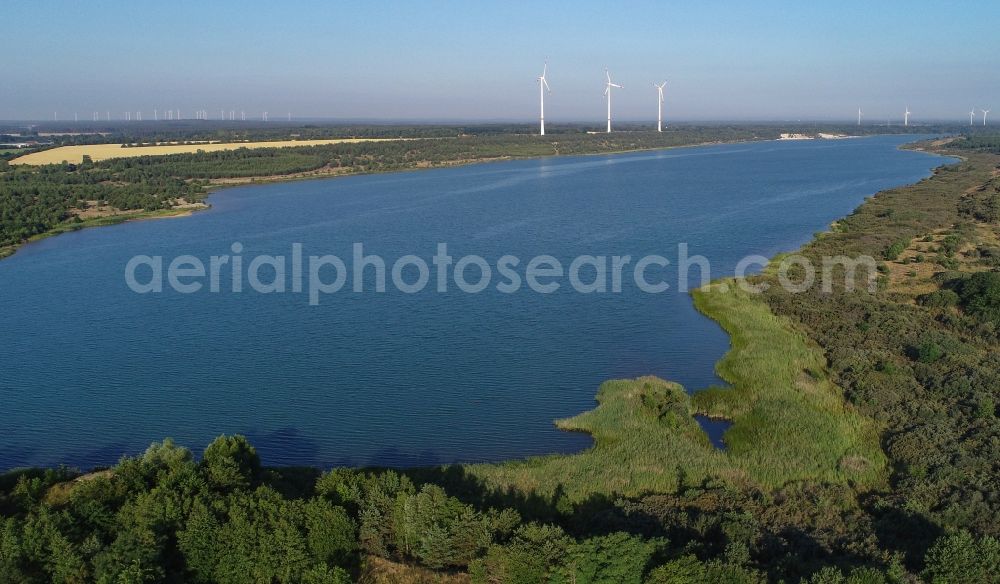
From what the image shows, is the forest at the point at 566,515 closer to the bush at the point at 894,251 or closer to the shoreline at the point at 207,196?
the bush at the point at 894,251

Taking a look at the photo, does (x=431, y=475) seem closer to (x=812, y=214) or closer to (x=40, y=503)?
(x=40, y=503)

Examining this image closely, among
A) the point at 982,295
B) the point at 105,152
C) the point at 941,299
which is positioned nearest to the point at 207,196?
the point at 105,152

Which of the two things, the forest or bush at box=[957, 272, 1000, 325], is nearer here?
the forest

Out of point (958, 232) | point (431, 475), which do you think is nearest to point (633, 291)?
point (431, 475)

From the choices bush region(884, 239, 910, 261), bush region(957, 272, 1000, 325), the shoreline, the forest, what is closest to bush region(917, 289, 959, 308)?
bush region(957, 272, 1000, 325)

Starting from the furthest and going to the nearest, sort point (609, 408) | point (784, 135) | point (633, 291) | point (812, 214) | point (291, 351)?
1. point (784, 135)
2. point (812, 214)
3. point (633, 291)
4. point (291, 351)
5. point (609, 408)

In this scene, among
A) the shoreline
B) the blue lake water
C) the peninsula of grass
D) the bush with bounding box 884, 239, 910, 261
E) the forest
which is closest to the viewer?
the forest

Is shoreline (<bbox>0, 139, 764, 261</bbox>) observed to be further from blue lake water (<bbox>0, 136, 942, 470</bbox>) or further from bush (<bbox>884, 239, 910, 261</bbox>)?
bush (<bbox>884, 239, 910, 261</bbox>)
